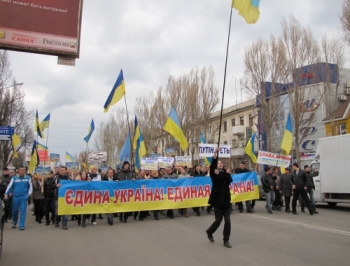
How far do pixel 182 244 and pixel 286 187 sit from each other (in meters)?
7.39

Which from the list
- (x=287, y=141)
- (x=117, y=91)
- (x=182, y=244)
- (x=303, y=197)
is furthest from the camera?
(x=287, y=141)

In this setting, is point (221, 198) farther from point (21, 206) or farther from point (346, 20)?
point (346, 20)

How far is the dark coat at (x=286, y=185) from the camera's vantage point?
13797 millimetres

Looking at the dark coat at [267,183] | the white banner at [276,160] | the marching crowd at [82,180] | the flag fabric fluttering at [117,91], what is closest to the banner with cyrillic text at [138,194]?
the marching crowd at [82,180]

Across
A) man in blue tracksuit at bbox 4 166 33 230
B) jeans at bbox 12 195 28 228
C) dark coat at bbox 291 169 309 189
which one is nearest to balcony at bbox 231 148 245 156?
dark coat at bbox 291 169 309 189

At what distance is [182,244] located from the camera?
310 inches

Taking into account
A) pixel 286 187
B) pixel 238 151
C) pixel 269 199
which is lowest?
pixel 269 199

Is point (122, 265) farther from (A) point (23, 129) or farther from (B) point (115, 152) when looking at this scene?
A: (B) point (115, 152)

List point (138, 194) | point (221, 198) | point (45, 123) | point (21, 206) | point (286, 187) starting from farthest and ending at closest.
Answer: point (45, 123), point (286, 187), point (138, 194), point (21, 206), point (221, 198)

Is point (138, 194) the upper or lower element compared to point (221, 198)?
lower

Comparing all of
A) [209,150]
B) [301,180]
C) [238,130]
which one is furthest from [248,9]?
[238,130]

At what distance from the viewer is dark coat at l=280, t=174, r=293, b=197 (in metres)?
13.8

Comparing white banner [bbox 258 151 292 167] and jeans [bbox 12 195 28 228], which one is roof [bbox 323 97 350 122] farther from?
jeans [bbox 12 195 28 228]

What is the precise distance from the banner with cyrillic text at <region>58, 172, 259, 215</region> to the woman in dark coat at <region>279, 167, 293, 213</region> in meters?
1.10
